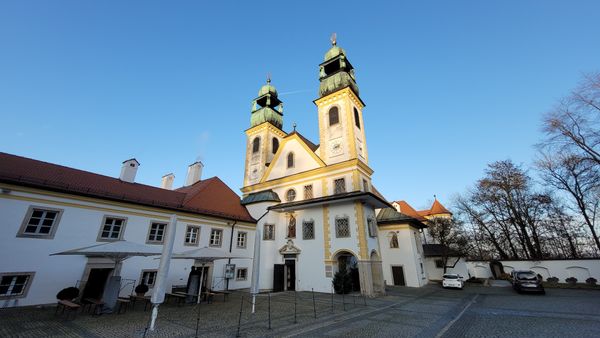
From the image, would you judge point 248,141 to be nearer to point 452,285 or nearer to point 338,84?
point 338,84

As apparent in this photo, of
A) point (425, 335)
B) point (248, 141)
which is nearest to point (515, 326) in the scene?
point (425, 335)

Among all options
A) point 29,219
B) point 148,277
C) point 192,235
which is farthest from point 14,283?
point 192,235

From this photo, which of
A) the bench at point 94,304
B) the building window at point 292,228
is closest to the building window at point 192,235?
the bench at point 94,304

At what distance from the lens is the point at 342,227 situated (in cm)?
1952

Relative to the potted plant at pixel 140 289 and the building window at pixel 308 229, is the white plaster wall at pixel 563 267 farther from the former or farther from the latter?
the potted plant at pixel 140 289

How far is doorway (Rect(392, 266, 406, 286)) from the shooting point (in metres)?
25.5

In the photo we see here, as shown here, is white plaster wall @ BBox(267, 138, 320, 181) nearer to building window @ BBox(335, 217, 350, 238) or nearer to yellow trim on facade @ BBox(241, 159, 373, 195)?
yellow trim on facade @ BBox(241, 159, 373, 195)

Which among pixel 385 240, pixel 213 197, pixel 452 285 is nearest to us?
pixel 213 197

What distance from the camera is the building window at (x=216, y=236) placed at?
64.3 feet

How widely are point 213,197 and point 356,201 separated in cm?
1245

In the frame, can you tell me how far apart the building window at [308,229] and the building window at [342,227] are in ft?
7.33

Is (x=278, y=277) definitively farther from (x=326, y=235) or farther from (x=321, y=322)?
(x=321, y=322)

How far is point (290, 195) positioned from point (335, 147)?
6.38 m

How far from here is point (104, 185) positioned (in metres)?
15.7
